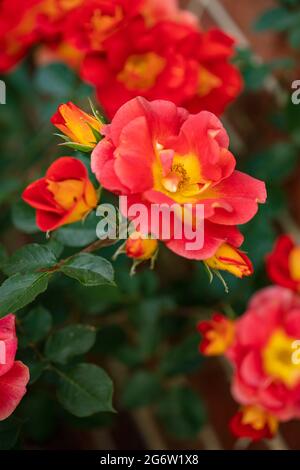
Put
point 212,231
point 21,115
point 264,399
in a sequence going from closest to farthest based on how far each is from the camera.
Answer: point 212,231, point 264,399, point 21,115

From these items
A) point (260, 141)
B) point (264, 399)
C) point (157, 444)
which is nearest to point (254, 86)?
point (260, 141)

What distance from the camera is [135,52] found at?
75 centimetres

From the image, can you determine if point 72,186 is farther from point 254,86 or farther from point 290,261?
point 254,86

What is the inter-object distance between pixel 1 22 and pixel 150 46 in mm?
229

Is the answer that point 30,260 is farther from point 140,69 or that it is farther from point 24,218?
point 140,69

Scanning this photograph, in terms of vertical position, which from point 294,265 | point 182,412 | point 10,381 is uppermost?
point 10,381

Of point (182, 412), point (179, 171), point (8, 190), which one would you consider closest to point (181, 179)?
point (179, 171)

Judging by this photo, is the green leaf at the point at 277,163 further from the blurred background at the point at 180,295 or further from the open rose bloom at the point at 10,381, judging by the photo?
the open rose bloom at the point at 10,381

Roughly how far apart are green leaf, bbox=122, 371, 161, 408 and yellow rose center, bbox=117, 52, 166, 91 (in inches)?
16.0

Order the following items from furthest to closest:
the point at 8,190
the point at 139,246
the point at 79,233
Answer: the point at 8,190
the point at 79,233
the point at 139,246

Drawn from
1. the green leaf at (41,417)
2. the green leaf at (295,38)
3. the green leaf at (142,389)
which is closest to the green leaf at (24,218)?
the green leaf at (41,417)

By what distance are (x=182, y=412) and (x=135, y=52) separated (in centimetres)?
50

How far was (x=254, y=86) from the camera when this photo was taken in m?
0.96

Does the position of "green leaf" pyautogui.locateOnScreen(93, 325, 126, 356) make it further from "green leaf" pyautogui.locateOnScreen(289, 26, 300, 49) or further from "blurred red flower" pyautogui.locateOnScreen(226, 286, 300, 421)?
"green leaf" pyautogui.locateOnScreen(289, 26, 300, 49)
